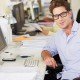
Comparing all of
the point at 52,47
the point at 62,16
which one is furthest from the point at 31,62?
the point at 62,16

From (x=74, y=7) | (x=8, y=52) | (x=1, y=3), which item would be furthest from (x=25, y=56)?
(x=74, y=7)

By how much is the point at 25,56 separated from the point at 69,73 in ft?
1.57

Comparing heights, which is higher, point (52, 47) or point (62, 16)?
point (62, 16)

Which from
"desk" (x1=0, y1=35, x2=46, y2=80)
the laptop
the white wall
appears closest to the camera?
"desk" (x1=0, y1=35, x2=46, y2=80)

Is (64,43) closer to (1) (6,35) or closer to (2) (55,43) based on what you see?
(2) (55,43)

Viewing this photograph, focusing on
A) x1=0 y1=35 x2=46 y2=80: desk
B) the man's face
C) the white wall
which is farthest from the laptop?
the white wall

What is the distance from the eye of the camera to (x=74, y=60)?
75.3 inches

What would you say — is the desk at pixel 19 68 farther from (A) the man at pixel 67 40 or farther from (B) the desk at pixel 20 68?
(A) the man at pixel 67 40

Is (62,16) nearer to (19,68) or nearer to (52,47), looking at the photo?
(52,47)

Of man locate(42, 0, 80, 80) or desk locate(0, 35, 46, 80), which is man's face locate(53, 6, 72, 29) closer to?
man locate(42, 0, 80, 80)

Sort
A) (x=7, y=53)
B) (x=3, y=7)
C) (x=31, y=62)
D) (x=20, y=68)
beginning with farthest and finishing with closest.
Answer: (x=3, y=7)
(x=7, y=53)
(x=31, y=62)
(x=20, y=68)

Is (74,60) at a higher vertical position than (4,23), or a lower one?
lower

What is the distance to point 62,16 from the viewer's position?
1900mm

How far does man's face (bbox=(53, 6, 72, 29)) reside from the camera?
1901 millimetres
